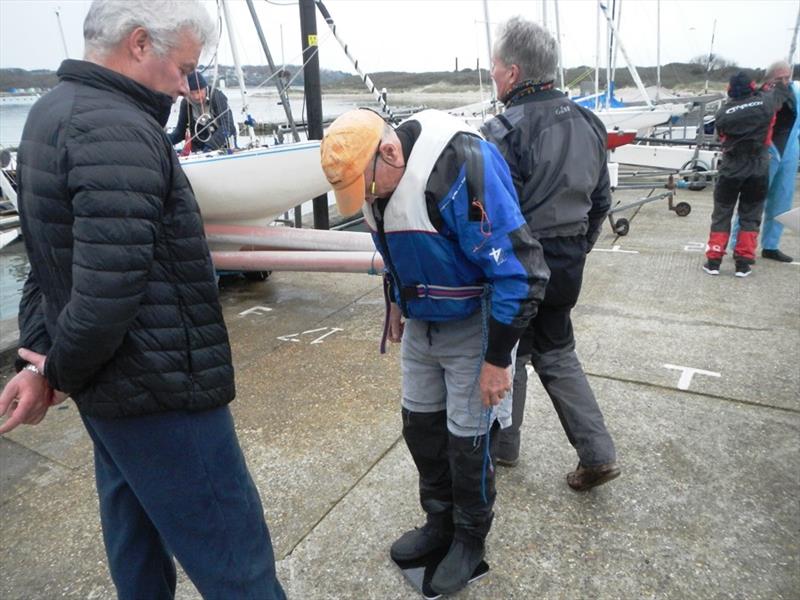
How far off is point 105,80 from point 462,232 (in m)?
Answer: 0.97

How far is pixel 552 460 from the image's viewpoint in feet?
9.31

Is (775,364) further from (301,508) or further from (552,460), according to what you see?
(301,508)

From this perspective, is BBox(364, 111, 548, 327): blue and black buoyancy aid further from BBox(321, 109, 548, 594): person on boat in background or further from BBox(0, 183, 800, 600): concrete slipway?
BBox(0, 183, 800, 600): concrete slipway

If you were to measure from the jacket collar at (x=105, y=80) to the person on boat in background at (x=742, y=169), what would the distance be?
5.37m

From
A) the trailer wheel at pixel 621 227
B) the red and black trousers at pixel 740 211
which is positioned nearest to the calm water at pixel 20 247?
the trailer wheel at pixel 621 227

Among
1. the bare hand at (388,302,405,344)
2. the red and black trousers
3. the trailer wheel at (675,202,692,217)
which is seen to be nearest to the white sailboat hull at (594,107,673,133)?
the trailer wheel at (675,202,692,217)

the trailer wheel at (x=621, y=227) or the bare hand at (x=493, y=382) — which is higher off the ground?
the bare hand at (x=493, y=382)

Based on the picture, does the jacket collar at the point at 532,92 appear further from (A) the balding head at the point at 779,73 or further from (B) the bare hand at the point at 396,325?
(A) the balding head at the point at 779,73

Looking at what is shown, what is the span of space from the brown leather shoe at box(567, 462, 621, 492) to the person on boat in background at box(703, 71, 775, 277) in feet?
12.1

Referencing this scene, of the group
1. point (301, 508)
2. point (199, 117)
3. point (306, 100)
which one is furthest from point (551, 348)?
point (306, 100)

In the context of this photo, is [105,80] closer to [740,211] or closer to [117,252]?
[117,252]

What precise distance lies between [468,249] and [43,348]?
1.18 metres

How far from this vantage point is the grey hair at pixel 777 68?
215 inches

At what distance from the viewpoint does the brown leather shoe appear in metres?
2.50
